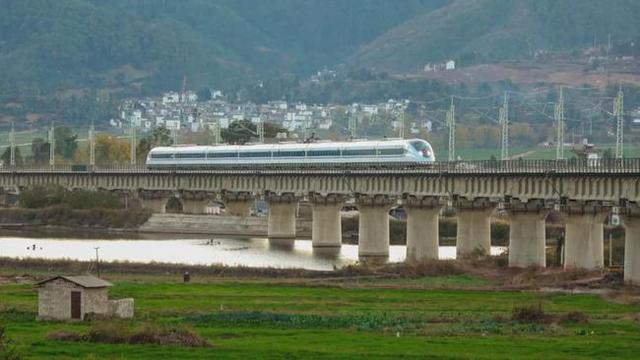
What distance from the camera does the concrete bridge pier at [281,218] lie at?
166m

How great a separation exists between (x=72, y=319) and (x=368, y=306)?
16423 mm

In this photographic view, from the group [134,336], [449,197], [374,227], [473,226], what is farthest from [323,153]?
[134,336]

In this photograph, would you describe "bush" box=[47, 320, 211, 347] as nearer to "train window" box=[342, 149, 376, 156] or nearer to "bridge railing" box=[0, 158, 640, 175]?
"bridge railing" box=[0, 158, 640, 175]

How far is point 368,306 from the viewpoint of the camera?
288 ft

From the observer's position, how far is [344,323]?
253ft

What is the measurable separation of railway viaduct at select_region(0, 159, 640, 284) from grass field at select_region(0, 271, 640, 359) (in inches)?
485

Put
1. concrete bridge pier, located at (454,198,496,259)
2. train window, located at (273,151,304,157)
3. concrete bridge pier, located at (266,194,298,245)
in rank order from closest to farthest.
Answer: concrete bridge pier, located at (454,198,496,259)
train window, located at (273,151,304,157)
concrete bridge pier, located at (266,194,298,245)

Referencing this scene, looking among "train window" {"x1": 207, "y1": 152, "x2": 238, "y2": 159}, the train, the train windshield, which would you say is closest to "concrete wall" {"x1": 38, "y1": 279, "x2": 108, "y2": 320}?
the train

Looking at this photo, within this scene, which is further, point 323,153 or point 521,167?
point 323,153

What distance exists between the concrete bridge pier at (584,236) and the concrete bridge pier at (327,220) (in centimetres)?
4188

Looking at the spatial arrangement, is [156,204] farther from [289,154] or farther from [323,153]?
[323,153]

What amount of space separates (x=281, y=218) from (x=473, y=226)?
4059 cm

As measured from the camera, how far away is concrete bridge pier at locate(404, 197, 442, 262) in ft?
432

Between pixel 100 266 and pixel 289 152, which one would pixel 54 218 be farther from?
pixel 100 266
